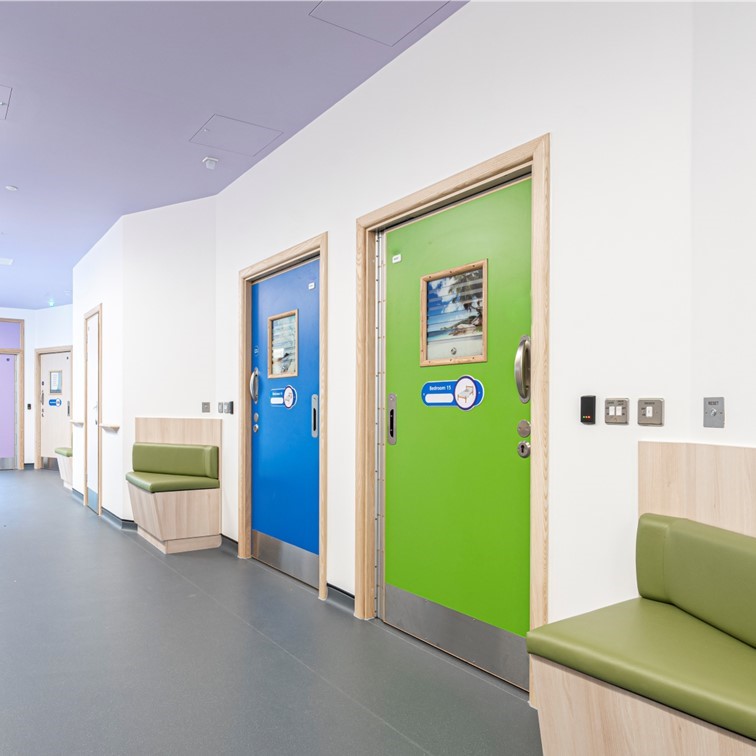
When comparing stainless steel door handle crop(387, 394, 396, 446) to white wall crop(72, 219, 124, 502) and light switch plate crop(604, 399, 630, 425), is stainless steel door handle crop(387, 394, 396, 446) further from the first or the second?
white wall crop(72, 219, 124, 502)

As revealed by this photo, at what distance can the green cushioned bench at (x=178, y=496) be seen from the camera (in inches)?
195

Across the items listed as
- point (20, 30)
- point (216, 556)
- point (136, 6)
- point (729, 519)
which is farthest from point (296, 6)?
point (216, 556)

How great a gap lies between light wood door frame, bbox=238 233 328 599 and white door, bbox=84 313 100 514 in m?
2.68

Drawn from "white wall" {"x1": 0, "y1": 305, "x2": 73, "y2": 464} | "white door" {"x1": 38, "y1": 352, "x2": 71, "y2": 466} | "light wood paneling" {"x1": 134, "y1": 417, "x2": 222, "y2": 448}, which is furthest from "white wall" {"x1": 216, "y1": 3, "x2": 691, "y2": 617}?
"white door" {"x1": 38, "y1": 352, "x2": 71, "y2": 466}

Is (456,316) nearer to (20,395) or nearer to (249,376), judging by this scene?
(249,376)

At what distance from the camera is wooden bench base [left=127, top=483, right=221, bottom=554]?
16.3 feet

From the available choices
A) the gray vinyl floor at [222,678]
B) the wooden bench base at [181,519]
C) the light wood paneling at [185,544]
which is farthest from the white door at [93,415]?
the gray vinyl floor at [222,678]

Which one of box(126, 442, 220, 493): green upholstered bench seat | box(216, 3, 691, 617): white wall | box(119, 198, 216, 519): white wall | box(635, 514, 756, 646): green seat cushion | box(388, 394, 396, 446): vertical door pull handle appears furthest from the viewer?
box(119, 198, 216, 519): white wall

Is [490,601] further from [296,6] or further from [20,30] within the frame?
[20,30]

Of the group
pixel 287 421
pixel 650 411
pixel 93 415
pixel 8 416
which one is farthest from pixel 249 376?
pixel 8 416

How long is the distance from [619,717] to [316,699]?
137 centimetres

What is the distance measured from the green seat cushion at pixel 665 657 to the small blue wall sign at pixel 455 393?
117cm

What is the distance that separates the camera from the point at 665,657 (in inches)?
59.9

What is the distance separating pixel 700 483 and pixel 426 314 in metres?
1.57
